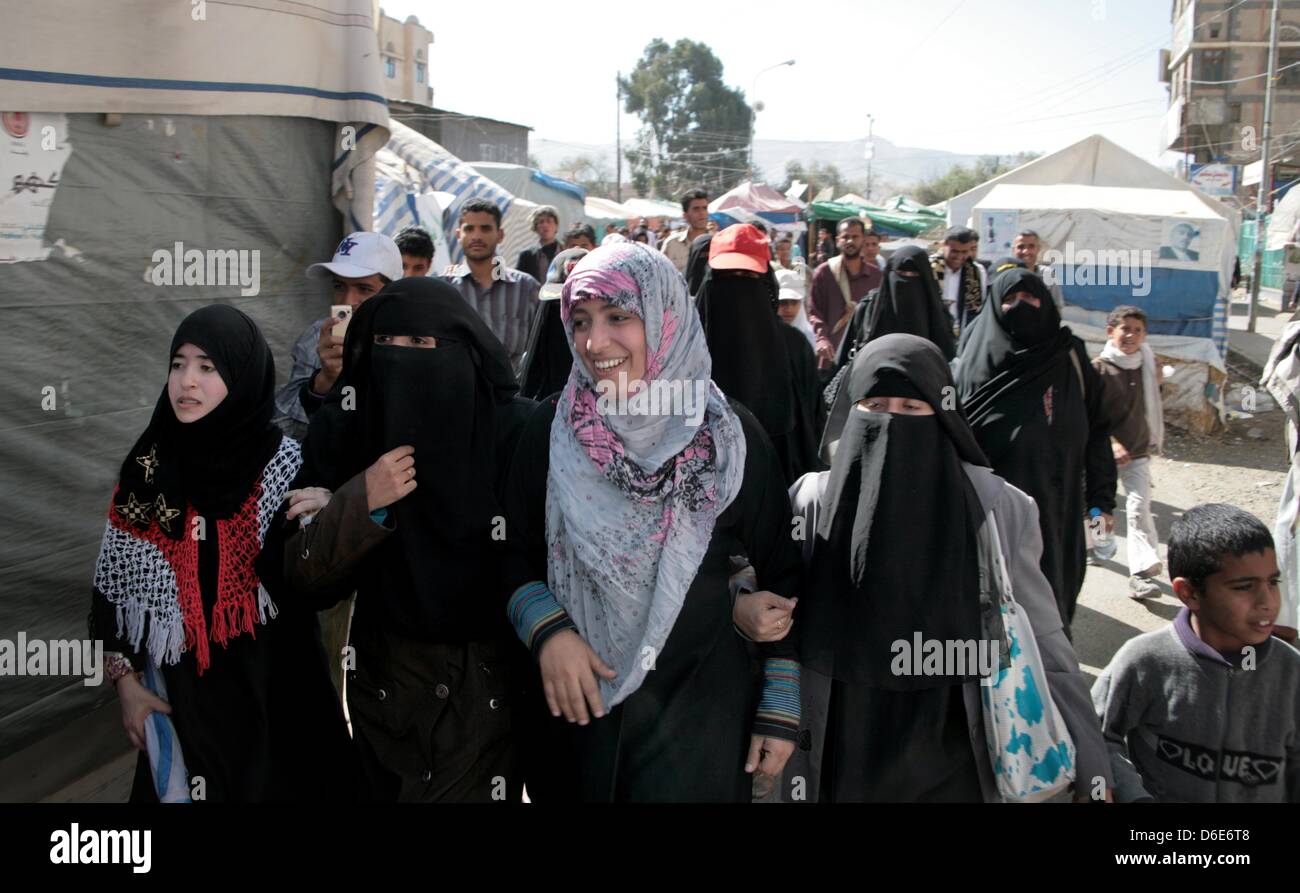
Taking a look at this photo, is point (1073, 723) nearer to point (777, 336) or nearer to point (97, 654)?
point (777, 336)

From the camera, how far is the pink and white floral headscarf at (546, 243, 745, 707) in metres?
1.86

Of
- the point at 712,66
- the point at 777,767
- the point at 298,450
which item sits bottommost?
the point at 777,767

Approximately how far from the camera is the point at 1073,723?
81.5 inches

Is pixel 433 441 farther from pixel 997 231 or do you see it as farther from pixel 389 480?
pixel 997 231

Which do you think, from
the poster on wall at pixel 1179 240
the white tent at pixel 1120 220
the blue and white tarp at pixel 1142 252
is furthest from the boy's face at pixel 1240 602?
the poster on wall at pixel 1179 240

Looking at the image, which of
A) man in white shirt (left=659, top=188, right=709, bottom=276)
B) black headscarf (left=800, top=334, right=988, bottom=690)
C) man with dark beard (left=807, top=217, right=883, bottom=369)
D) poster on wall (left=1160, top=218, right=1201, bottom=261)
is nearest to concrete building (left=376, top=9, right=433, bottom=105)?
poster on wall (left=1160, top=218, right=1201, bottom=261)

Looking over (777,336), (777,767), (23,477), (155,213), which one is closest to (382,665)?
(777,767)

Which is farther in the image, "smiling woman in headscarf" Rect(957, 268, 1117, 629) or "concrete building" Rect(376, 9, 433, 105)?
"concrete building" Rect(376, 9, 433, 105)

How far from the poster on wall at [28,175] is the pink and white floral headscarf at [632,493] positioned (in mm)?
2190

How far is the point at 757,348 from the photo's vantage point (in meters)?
4.12

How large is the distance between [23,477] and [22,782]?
1.00 metres

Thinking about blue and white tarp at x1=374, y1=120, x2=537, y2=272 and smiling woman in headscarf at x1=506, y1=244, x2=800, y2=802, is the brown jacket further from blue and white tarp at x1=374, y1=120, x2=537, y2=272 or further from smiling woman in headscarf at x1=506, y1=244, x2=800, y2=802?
blue and white tarp at x1=374, y1=120, x2=537, y2=272

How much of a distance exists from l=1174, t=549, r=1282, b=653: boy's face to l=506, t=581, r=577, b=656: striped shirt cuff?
4.98ft

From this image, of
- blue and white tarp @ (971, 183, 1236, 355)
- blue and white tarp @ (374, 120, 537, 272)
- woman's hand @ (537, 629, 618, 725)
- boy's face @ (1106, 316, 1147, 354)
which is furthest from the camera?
blue and white tarp @ (971, 183, 1236, 355)
